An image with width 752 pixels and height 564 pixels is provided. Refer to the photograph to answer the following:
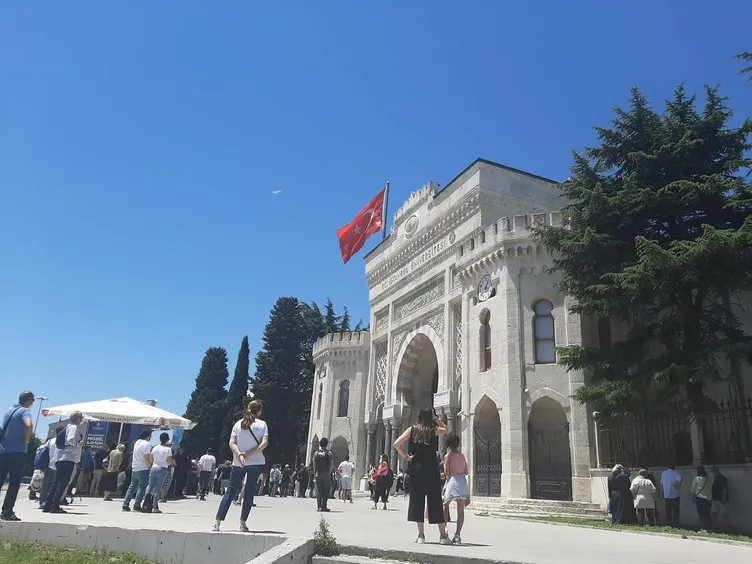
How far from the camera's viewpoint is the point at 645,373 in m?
14.6

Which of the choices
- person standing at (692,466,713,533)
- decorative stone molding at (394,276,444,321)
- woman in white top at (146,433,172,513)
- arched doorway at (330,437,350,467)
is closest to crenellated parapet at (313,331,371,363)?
decorative stone molding at (394,276,444,321)

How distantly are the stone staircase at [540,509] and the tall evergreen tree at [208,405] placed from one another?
33.7 meters

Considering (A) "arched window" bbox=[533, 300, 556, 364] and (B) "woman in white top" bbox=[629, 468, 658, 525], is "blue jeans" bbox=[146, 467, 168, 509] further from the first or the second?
(A) "arched window" bbox=[533, 300, 556, 364]

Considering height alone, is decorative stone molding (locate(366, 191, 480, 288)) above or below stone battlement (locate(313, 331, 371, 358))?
above

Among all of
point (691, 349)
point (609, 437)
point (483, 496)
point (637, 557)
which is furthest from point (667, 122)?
point (637, 557)

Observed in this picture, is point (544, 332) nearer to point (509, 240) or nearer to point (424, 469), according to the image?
point (509, 240)

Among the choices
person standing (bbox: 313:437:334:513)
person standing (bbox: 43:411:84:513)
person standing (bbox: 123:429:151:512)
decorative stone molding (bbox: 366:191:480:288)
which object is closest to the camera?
person standing (bbox: 43:411:84:513)

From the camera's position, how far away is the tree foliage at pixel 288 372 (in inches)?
1742

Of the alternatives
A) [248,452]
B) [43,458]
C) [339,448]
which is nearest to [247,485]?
[248,452]

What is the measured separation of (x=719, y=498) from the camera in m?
12.8

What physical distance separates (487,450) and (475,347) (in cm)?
368

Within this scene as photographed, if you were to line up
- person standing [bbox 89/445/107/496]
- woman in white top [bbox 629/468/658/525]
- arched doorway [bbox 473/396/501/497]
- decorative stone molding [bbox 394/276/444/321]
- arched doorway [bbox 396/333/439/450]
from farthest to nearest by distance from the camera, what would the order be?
arched doorway [bbox 396/333/439/450] → decorative stone molding [bbox 394/276/444/321] → arched doorway [bbox 473/396/501/497] → person standing [bbox 89/445/107/496] → woman in white top [bbox 629/468/658/525]

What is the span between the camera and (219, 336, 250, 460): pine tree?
4616 cm

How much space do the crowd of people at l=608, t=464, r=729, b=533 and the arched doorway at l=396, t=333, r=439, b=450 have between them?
13.5 meters
